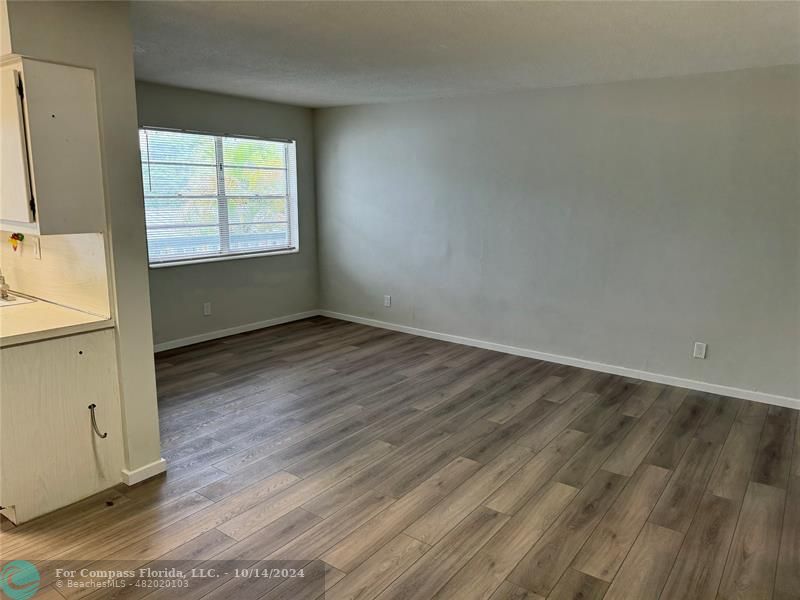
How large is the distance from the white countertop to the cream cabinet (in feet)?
0.11

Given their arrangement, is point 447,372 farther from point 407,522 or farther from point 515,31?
point 515,31

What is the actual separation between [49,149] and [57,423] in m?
1.22

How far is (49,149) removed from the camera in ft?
7.50

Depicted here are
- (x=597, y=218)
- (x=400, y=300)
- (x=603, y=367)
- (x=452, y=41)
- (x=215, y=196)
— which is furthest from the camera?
(x=400, y=300)

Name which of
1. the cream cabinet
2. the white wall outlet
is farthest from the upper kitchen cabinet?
the white wall outlet

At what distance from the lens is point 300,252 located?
6.16 meters

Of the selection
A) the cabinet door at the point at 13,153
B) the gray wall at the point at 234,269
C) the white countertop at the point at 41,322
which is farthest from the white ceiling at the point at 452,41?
the white countertop at the point at 41,322

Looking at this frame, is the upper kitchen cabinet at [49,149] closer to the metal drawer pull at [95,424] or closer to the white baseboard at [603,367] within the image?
the metal drawer pull at [95,424]

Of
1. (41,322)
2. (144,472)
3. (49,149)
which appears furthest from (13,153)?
(144,472)

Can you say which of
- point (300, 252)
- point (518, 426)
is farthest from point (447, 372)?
point (300, 252)

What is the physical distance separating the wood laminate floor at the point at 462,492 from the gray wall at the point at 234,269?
97cm

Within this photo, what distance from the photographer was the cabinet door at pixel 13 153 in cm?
224

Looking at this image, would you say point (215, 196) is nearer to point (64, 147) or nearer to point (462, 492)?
point (64, 147)

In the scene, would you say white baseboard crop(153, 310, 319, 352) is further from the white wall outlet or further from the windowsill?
the white wall outlet
